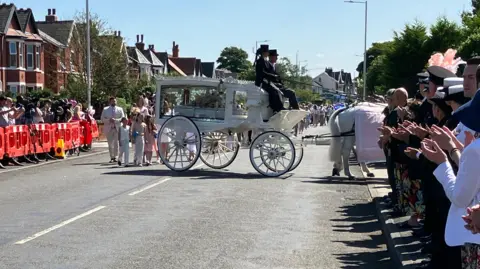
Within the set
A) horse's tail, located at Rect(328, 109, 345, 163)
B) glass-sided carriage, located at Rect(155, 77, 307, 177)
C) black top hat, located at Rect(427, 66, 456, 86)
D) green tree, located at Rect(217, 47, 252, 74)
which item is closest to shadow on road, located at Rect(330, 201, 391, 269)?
black top hat, located at Rect(427, 66, 456, 86)

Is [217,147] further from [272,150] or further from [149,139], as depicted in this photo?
[149,139]

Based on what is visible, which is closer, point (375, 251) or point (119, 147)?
point (375, 251)

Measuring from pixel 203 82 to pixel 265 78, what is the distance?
59.8 inches

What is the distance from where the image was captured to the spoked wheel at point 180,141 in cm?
1786

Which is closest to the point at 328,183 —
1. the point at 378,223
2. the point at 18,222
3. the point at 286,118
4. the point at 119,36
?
the point at 286,118

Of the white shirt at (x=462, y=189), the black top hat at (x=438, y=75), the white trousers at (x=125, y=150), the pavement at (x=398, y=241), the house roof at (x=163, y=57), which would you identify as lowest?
the pavement at (x=398, y=241)

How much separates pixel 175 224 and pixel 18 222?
7.15 feet

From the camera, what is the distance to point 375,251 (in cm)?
916

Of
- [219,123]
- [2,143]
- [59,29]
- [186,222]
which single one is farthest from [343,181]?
[59,29]

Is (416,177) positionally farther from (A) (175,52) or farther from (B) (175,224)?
(A) (175,52)

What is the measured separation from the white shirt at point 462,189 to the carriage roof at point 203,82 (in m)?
12.8

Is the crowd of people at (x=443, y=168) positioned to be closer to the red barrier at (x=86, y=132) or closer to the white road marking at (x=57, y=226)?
the white road marking at (x=57, y=226)

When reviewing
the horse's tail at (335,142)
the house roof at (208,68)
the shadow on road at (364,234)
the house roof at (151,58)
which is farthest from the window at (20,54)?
the house roof at (208,68)

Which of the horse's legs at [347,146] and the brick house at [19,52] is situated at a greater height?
the brick house at [19,52]
